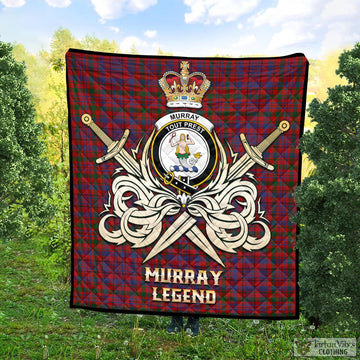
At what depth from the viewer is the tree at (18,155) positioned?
19.6ft

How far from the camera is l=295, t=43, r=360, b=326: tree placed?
15.9ft

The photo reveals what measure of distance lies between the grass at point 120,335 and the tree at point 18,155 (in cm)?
138

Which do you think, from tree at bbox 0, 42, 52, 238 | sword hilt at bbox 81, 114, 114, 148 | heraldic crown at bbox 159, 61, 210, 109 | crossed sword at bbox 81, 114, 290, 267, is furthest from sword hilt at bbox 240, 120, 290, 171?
tree at bbox 0, 42, 52, 238

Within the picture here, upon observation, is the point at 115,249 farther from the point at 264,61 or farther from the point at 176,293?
the point at 264,61

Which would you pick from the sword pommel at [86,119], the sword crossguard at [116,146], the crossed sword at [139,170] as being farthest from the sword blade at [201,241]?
the sword pommel at [86,119]

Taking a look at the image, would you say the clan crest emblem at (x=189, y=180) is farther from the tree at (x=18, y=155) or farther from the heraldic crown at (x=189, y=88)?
the tree at (x=18, y=155)

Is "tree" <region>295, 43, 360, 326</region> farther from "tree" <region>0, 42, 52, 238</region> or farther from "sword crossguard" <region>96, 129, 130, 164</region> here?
"tree" <region>0, 42, 52, 238</region>

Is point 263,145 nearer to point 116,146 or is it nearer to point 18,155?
point 116,146

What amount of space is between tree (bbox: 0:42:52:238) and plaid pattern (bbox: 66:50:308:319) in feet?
2.68

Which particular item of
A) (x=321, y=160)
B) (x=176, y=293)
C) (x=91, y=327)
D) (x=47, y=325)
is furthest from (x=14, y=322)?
(x=321, y=160)

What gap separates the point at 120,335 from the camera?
619cm

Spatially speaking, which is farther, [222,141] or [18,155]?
[18,155]

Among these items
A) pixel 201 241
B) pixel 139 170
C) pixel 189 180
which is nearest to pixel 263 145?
pixel 189 180

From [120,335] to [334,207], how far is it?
130 inches
